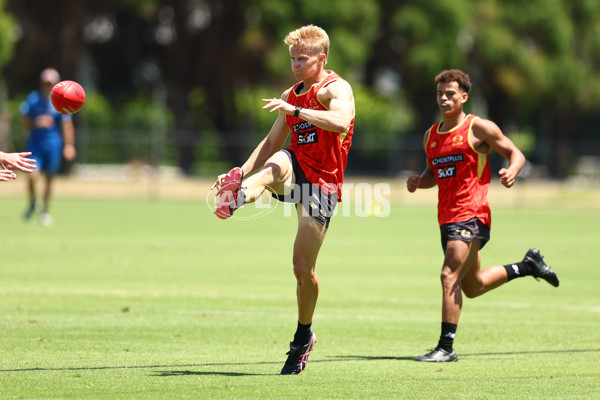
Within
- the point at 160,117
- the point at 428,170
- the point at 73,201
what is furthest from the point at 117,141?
the point at 428,170

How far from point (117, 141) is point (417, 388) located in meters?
38.3

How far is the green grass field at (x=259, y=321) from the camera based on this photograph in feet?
22.3

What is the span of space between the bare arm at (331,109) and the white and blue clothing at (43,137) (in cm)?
1324

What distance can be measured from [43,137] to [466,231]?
13.6 metres

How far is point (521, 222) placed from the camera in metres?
27.0

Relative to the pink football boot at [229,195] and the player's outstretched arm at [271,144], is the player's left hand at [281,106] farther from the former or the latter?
the player's outstretched arm at [271,144]

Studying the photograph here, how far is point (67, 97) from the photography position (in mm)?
8680

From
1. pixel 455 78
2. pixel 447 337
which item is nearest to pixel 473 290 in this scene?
pixel 447 337

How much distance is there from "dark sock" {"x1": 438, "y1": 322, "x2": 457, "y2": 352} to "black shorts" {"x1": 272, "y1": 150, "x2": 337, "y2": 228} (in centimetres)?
148

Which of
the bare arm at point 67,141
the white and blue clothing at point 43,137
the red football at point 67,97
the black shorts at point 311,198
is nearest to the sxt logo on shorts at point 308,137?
the black shorts at point 311,198

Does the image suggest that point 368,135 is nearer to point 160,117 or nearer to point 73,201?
point 160,117

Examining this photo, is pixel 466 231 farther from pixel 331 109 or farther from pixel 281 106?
pixel 281 106

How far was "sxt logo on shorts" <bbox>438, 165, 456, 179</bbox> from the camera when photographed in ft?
28.0

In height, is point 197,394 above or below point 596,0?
below
